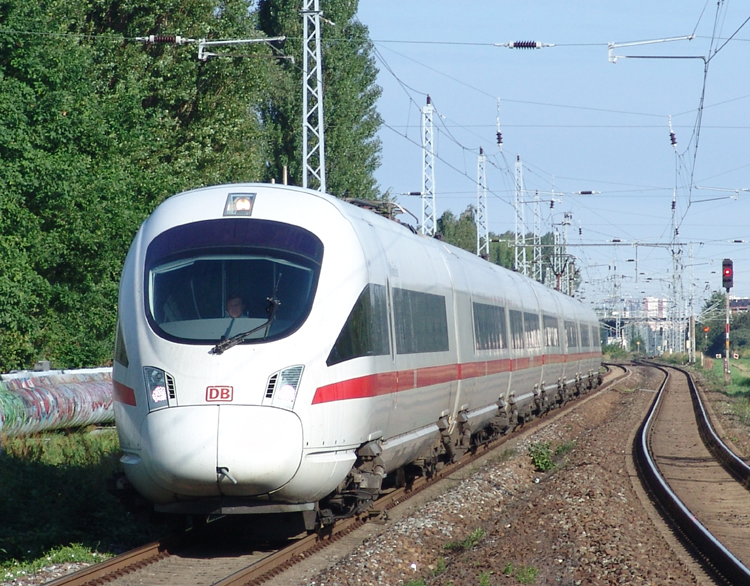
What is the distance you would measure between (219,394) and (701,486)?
32.7ft

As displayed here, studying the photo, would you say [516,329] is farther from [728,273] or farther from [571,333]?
[728,273]

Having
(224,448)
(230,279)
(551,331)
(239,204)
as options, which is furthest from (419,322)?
(551,331)

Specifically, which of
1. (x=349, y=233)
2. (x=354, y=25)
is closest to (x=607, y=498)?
(x=349, y=233)

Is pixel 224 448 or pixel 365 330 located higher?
pixel 365 330

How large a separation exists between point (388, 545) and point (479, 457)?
333 inches

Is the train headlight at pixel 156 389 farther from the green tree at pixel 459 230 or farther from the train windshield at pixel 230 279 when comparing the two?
the green tree at pixel 459 230

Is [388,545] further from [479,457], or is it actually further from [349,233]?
[479,457]

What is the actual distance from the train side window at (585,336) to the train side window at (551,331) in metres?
6.97

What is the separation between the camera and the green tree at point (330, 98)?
3772cm

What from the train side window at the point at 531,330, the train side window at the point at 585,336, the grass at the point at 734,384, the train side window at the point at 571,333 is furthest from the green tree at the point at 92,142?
the grass at the point at 734,384

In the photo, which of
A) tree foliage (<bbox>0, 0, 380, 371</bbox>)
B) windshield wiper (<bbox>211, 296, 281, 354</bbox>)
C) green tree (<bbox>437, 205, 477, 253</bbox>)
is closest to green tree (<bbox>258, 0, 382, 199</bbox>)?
tree foliage (<bbox>0, 0, 380, 371</bbox>)

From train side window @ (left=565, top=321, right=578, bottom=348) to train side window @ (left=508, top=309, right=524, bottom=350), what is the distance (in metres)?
8.85

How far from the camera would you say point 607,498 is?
12281mm

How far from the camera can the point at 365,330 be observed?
9266mm
